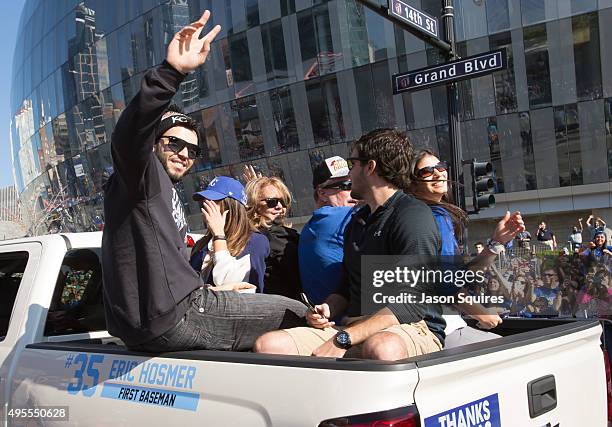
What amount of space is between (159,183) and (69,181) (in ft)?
149

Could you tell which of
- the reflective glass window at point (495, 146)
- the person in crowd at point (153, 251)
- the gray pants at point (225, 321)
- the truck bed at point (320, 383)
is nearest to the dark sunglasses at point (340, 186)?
the gray pants at point (225, 321)

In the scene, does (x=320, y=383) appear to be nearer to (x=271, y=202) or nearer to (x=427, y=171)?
(x=427, y=171)

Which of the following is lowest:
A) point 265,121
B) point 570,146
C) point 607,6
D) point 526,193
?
point 526,193

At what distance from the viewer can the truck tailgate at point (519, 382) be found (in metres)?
2.14

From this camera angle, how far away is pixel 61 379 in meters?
2.86

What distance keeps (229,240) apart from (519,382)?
1.86 meters

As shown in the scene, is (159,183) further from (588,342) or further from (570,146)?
(570,146)

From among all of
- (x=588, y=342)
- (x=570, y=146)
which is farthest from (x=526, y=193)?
(x=588, y=342)

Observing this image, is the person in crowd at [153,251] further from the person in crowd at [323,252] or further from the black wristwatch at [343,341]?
the person in crowd at [323,252]

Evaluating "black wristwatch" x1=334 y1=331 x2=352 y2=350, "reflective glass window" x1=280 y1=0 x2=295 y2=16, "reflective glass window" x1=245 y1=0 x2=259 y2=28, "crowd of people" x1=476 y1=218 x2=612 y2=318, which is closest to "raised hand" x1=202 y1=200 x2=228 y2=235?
"black wristwatch" x1=334 y1=331 x2=352 y2=350

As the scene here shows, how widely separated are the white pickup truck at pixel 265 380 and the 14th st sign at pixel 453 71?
571 cm

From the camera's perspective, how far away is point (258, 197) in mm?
4355

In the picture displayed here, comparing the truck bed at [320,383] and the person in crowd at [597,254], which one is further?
the person in crowd at [597,254]

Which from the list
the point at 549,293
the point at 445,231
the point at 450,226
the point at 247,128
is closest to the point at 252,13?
the point at 247,128
